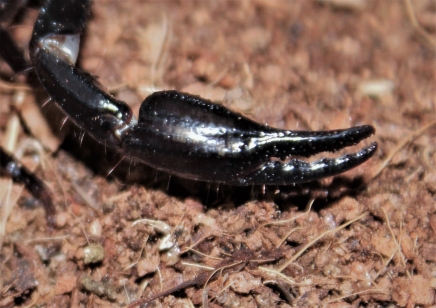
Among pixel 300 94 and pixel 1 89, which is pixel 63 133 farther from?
pixel 300 94

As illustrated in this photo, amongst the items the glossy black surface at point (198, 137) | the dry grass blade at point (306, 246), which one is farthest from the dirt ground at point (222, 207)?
the glossy black surface at point (198, 137)

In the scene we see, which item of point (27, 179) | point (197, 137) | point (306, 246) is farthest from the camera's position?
point (27, 179)

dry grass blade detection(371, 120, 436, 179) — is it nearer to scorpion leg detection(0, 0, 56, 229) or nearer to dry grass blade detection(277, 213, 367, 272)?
dry grass blade detection(277, 213, 367, 272)

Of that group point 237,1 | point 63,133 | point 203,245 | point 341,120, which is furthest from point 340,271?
point 237,1

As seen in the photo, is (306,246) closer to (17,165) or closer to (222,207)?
(222,207)

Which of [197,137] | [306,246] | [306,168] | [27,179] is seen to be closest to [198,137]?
[197,137]

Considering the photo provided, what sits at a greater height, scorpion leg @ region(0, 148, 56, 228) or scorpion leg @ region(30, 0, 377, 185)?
scorpion leg @ region(30, 0, 377, 185)

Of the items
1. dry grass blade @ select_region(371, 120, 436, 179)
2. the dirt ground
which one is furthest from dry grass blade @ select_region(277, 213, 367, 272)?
dry grass blade @ select_region(371, 120, 436, 179)
